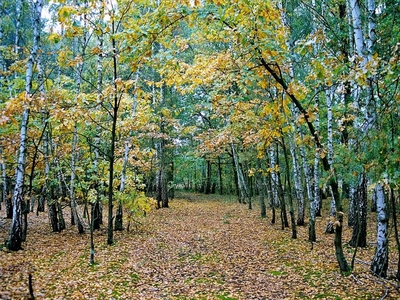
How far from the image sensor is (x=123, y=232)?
12125 millimetres

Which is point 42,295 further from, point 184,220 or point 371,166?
point 184,220

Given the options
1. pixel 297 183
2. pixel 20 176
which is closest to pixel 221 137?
pixel 297 183

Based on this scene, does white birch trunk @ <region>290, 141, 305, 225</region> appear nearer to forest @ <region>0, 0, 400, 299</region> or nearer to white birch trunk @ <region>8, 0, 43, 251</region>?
forest @ <region>0, 0, 400, 299</region>

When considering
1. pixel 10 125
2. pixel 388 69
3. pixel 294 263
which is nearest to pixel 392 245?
pixel 294 263

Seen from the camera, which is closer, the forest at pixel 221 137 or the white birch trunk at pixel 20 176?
the forest at pixel 221 137

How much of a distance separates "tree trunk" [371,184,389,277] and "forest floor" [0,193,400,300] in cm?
27

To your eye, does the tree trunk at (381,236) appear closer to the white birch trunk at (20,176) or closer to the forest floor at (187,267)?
the forest floor at (187,267)

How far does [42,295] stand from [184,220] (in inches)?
411

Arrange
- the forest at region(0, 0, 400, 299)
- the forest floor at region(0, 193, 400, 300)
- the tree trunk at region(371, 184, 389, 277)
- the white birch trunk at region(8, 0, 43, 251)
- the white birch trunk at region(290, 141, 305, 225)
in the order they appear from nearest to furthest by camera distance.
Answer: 1. the forest at region(0, 0, 400, 299)
2. the forest floor at region(0, 193, 400, 300)
3. the tree trunk at region(371, 184, 389, 277)
4. the white birch trunk at region(8, 0, 43, 251)
5. the white birch trunk at region(290, 141, 305, 225)

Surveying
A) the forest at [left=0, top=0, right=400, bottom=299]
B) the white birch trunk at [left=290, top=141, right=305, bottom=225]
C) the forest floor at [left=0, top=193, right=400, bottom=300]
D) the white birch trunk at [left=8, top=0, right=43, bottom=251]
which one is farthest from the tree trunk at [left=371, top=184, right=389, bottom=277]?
the white birch trunk at [left=8, top=0, right=43, bottom=251]

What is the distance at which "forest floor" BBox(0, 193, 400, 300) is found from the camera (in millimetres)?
6195

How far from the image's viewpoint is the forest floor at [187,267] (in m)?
6.20

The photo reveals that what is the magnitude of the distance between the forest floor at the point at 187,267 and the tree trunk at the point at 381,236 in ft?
0.88

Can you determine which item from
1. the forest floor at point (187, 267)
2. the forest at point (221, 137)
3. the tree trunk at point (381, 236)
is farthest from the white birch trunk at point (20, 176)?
the tree trunk at point (381, 236)
